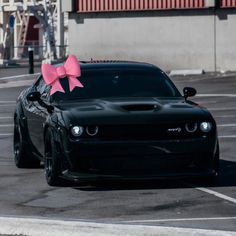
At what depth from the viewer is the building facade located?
37.1 meters

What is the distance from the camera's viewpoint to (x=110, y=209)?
10016 millimetres

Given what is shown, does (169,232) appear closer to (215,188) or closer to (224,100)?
(215,188)

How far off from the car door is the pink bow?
0.59 feet

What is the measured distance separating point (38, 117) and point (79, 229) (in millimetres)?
4304

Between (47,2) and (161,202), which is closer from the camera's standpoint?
(161,202)

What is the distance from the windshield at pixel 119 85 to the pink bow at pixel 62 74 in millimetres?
54

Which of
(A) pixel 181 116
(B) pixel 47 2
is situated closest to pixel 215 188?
(A) pixel 181 116

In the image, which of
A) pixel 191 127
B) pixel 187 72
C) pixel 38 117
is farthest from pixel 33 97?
pixel 187 72

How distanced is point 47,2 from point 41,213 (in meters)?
43.7

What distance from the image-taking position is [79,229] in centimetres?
843

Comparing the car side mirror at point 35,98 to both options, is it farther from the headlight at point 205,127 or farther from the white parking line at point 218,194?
the white parking line at point 218,194

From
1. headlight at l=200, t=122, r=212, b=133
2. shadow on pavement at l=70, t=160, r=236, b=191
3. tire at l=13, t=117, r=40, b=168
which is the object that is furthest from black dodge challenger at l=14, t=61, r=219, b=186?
tire at l=13, t=117, r=40, b=168

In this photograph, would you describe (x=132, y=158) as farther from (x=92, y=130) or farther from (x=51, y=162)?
(x=51, y=162)

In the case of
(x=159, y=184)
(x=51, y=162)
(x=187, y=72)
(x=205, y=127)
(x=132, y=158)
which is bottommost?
(x=187, y=72)
